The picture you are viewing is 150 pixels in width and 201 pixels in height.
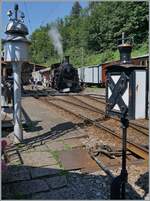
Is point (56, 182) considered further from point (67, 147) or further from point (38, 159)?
point (67, 147)

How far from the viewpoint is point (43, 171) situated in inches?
215

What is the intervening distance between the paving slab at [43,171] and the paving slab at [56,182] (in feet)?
0.70

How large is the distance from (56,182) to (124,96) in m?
1.60

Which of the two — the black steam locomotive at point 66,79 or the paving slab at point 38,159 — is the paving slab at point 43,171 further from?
the black steam locomotive at point 66,79

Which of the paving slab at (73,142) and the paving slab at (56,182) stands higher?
the paving slab at (73,142)

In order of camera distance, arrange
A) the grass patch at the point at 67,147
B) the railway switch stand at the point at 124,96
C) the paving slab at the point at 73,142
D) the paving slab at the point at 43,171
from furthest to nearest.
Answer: the paving slab at the point at 73,142, the grass patch at the point at 67,147, the paving slab at the point at 43,171, the railway switch stand at the point at 124,96

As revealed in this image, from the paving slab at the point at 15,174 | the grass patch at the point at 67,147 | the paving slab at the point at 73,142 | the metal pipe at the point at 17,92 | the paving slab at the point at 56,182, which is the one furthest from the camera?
the metal pipe at the point at 17,92

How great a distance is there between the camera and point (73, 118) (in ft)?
37.0

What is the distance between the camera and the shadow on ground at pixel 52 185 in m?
4.55

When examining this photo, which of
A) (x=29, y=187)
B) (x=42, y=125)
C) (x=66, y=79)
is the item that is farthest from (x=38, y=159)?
(x=66, y=79)

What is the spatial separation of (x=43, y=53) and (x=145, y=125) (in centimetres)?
9695

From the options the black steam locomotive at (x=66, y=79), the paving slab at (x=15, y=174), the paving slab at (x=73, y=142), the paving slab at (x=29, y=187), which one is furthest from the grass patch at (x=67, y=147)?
the black steam locomotive at (x=66, y=79)

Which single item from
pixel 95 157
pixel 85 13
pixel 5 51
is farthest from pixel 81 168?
pixel 85 13

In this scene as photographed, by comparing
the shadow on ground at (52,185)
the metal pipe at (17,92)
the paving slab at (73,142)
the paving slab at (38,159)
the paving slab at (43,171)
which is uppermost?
the metal pipe at (17,92)
